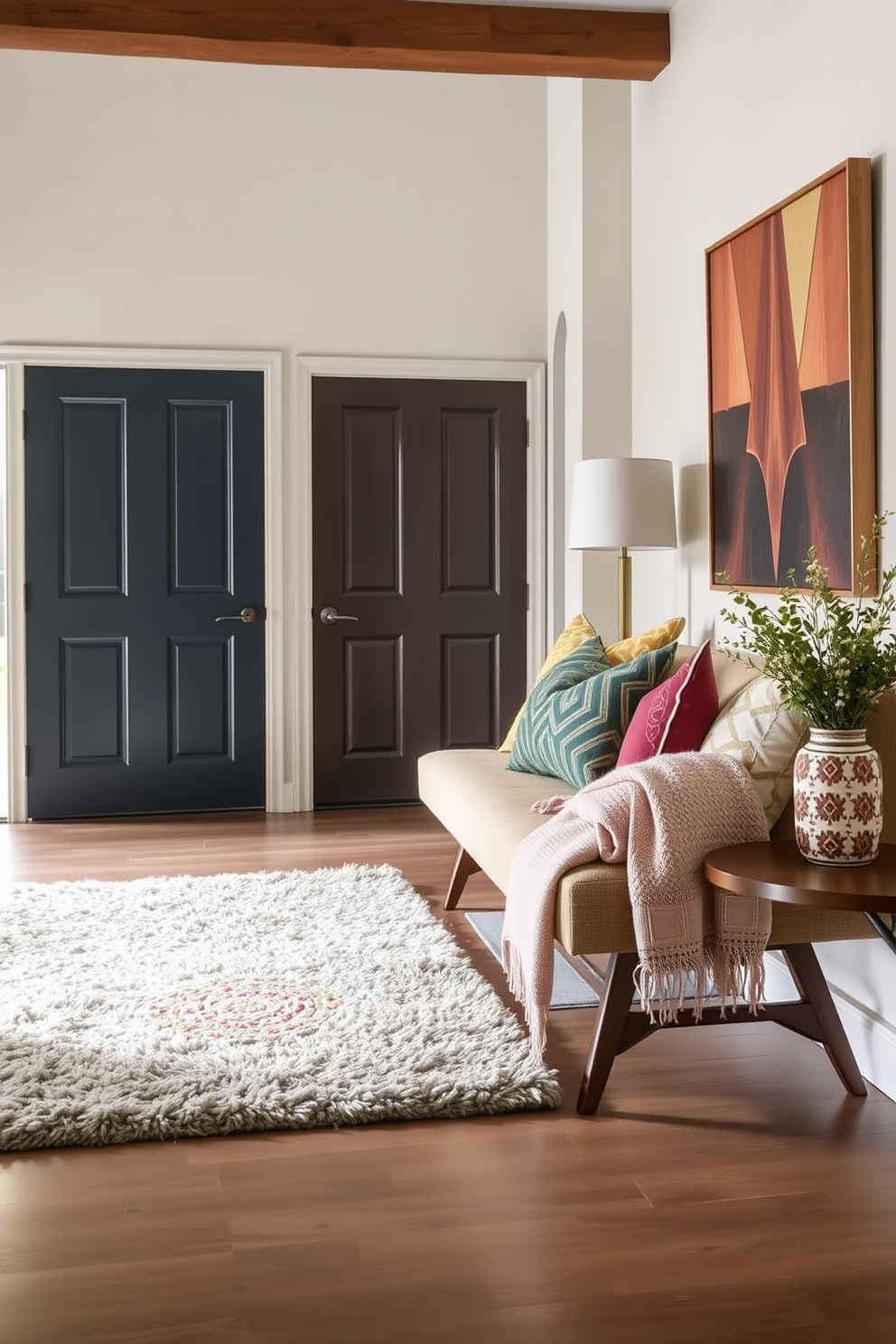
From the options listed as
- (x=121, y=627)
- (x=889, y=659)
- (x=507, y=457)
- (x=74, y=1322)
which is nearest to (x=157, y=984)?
(x=74, y=1322)

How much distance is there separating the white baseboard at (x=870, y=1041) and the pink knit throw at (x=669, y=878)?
1.04 feet

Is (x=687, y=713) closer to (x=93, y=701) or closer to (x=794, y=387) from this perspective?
(x=794, y=387)

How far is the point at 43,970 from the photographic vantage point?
345cm

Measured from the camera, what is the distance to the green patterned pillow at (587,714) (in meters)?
3.46

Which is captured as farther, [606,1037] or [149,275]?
[149,275]

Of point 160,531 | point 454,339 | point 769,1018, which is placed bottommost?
point 769,1018

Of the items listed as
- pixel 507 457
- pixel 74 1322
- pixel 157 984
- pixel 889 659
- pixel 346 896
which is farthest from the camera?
pixel 507 457

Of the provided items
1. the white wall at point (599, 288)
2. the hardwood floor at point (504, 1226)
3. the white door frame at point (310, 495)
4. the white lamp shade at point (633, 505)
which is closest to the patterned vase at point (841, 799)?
the hardwood floor at point (504, 1226)

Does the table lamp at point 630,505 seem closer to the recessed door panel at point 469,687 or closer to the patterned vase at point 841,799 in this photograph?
the patterned vase at point 841,799

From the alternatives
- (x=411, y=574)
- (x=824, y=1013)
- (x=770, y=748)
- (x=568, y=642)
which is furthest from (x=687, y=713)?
(x=411, y=574)

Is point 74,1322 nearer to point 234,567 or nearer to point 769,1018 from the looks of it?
point 769,1018

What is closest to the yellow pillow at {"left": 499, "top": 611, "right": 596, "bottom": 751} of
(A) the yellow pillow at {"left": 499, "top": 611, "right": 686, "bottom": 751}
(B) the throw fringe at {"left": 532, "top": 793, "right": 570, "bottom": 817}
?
(A) the yellow pillow at {"left": 499, "top": 611, "right": 686, "bottom": 751}

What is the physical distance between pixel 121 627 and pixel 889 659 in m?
4.06

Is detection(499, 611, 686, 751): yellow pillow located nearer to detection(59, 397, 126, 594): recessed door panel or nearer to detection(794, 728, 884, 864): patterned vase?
detection(794, 728, 884, 864): patterned vase
